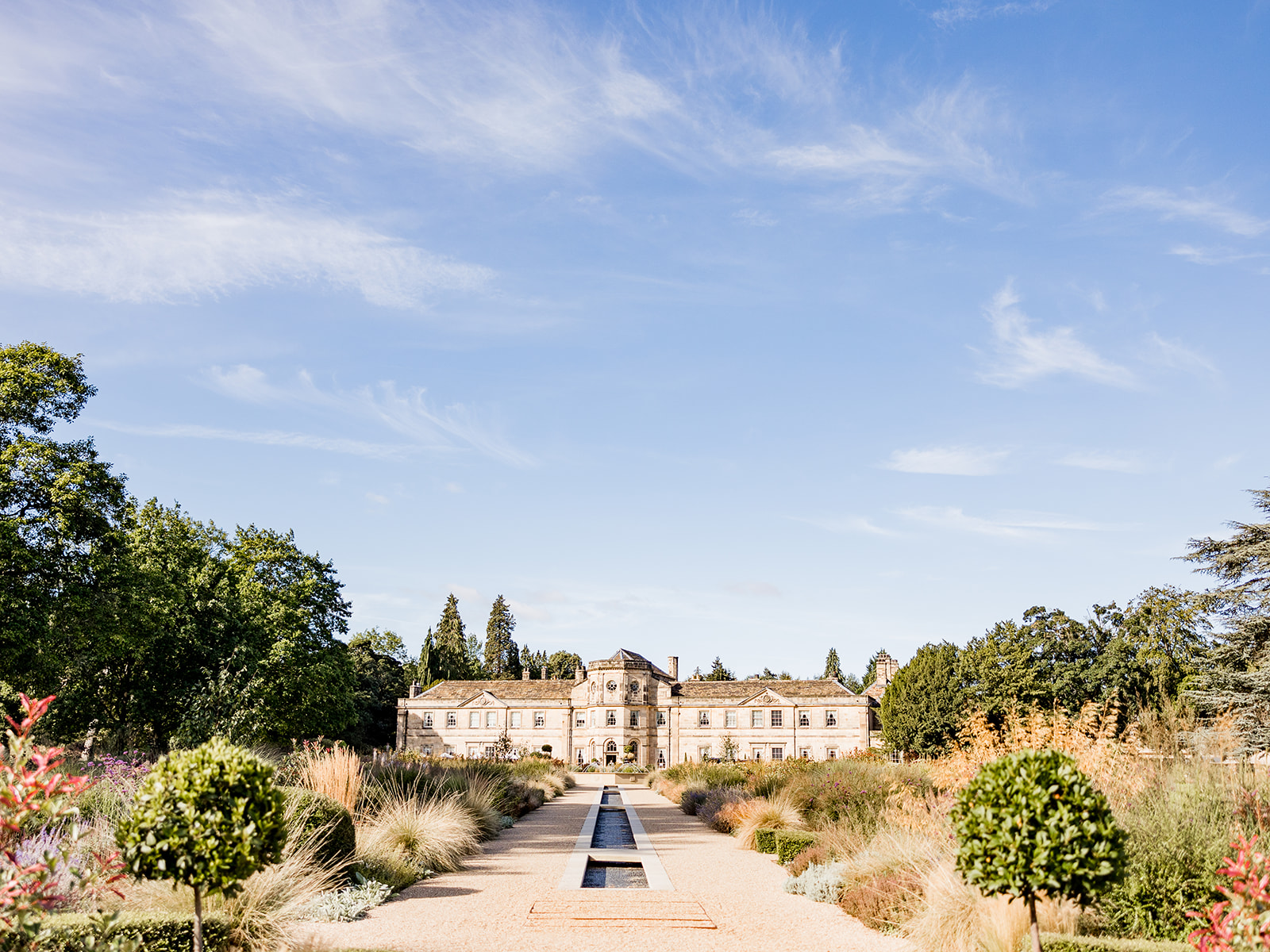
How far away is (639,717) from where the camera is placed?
65875 millimetres

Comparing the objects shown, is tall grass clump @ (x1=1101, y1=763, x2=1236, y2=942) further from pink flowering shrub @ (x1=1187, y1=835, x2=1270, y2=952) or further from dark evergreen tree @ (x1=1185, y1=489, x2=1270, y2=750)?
dark evergreen tree @ (x1=1185, y1=489, x2=1270, y2=750)

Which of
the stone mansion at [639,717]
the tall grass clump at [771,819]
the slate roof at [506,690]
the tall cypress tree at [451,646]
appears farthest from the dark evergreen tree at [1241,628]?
the tall cypress tree at [451,646]

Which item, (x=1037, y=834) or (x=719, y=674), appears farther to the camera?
(x=719, y=674)

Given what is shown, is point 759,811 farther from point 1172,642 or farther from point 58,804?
point 1172,642

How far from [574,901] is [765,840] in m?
5.98

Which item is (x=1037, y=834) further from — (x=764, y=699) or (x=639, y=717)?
(x=764, y=699)

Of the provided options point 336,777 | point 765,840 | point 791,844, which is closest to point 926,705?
point 765,840

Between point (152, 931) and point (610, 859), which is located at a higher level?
point (152, 931)

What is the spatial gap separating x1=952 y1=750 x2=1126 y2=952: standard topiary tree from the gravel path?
264 centimetres

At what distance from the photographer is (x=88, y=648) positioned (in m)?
22.2

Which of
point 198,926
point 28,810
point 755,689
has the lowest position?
point 755,689

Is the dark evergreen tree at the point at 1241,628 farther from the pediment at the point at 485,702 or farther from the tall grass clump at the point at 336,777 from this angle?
the pediment at the point at 485,702

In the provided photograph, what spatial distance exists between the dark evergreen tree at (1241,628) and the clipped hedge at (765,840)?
52.5 ft

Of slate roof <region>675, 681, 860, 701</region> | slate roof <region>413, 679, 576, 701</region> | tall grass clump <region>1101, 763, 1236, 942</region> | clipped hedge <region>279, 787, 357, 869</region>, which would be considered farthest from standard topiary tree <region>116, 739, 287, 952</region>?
slate roof <region>413, 679, 576, 701</region>
